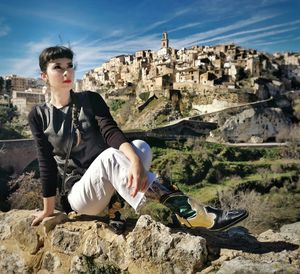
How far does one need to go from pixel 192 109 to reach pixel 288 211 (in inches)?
882

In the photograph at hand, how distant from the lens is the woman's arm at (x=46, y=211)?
9.02 ft

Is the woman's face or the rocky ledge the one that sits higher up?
the woman's face

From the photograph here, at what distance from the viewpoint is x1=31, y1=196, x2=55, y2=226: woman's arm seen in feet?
9.02

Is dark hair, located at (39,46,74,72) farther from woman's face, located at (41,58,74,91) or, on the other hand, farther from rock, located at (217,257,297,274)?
rock, located at (217,257,297,274)

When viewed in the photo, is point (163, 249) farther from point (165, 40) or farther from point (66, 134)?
point (165, 40)

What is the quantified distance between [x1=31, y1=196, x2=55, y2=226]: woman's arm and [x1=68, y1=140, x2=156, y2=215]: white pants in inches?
5.9

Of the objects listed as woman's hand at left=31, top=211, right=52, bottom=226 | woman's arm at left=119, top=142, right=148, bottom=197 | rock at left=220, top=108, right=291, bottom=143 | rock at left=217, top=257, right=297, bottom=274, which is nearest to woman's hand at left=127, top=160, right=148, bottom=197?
woman's arm at left=119, top=142, right=148, bottom=197

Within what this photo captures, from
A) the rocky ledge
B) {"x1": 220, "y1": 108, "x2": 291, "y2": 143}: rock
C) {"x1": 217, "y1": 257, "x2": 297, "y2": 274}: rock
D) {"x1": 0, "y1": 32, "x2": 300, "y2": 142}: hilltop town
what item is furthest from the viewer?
{"x1": 0, "y1": 32, "x2": 300, "y2": 142}: hilltop town

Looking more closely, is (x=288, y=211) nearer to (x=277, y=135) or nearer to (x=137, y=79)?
(x=277, y=135)

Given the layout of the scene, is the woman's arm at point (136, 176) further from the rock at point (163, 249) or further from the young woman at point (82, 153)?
the rock at point (163, 249)

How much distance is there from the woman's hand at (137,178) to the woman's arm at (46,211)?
767 millimetres

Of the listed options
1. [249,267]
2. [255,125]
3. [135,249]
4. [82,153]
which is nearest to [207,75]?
[255,125]

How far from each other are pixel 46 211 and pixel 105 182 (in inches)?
25.3

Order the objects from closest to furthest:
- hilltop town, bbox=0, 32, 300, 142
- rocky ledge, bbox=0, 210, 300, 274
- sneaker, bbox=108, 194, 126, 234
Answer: rocky ledge, bbox=0, 210, 300, 274
sneaker, bbox=108, 194, 126, 234
hilltop town, bbox=0, 32, 300, 142
